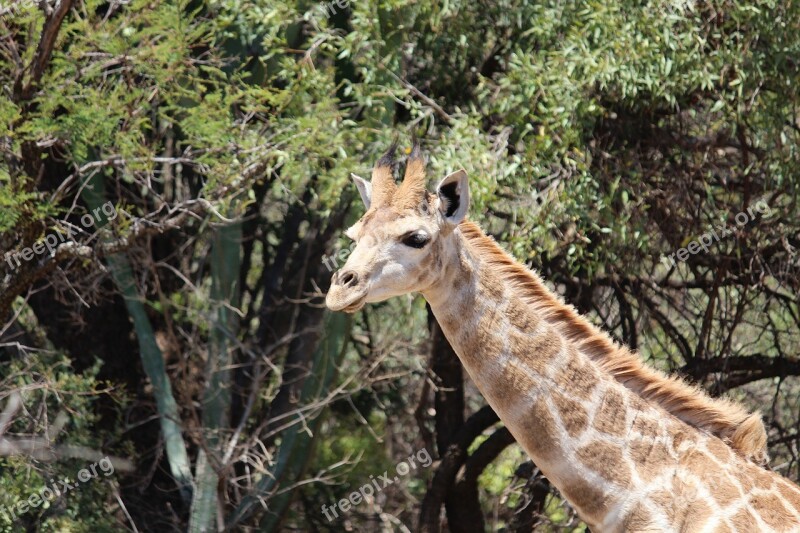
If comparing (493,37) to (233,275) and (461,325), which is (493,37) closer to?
(233,275)

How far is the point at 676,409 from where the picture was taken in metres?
5.36

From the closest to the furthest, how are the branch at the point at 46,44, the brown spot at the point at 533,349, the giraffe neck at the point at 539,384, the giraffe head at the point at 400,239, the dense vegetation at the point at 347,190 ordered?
1. the giraffe head at the point at 400,239
2. the giraffe neck at the point at 539,384
3. the brown spot at the point at 533,349
4. the branch at the point at 46,44
5. the dense vegetation at the point at 347,190

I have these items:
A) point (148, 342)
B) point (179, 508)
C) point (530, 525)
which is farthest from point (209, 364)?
point (530, 525)

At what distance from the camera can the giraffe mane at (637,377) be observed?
5312mm

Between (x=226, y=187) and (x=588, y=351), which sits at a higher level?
(x=588, y=351)

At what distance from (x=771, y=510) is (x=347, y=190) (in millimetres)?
4598

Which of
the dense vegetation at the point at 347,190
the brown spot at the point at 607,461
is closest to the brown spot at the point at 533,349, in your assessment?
the brown spot at the point at 607,461

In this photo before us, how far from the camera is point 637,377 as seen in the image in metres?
5.41

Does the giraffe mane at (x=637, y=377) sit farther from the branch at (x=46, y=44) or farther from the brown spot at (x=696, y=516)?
the branch at (x=46, y=44)

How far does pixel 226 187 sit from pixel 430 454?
3.77m

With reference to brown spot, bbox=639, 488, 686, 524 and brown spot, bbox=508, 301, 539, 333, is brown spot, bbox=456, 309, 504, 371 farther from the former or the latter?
brown spot, bbox=639, 488, 686, 524

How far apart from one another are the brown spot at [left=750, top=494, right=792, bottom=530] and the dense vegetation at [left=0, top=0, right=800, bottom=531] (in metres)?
3.02

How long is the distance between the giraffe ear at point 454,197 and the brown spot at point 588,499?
1.32 m

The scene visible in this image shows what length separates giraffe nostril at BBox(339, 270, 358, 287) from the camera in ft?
16.5
